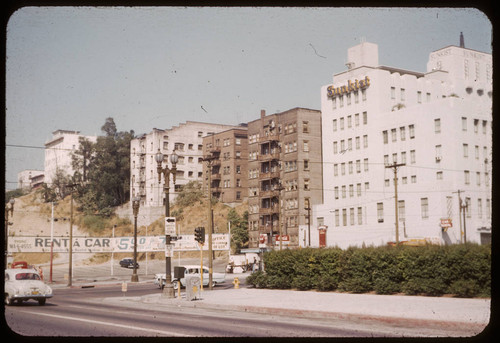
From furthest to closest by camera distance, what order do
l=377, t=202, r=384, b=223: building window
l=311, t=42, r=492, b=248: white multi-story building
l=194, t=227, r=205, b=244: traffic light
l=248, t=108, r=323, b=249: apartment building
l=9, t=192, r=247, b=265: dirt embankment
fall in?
l=9, t=192, r=247, b=265: dirt embankment < l=248, t=108, r=323, b=249: apartment building < l=377, t=202, r=384, b=223: building window < l=311, t=42, r=492, b=248: white multi-story building < l=194, t=227, r=205, b=244: traffic light

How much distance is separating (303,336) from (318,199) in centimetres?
7888

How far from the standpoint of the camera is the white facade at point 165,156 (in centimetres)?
10312

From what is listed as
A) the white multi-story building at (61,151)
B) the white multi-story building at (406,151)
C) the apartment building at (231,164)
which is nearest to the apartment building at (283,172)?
the white multi-story building at (406,151)

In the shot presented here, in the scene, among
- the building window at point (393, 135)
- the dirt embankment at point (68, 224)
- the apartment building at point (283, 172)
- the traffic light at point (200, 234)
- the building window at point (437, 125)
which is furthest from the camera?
the dirt embankment at point (68, 224)

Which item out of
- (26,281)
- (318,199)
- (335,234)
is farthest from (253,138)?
(26,281)

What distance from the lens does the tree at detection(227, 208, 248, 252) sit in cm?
10038

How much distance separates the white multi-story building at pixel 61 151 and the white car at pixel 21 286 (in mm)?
105588

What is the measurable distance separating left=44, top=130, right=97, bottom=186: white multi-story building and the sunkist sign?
63.3m

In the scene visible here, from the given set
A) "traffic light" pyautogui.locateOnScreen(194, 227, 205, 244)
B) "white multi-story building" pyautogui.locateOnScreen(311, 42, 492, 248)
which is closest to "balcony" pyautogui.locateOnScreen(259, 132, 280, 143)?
"white multi-story building" pyautogui.locateOnScreen(311, 42, 492, 248)

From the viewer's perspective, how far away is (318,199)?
93125 millimetres

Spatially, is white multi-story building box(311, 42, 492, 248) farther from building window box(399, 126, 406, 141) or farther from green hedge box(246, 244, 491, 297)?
green hedge box(246, 244, 491, 297)

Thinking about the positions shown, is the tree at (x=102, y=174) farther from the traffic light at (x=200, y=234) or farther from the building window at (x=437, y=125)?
the traffic light at (x=200, y=234)

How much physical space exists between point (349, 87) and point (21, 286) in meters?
69.6

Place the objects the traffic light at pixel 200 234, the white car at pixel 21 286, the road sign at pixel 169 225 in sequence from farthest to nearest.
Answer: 1. the traffic light at pixel 200 234
2. the road sign at pixel 169 225
3. the white car at pixel 21 286
